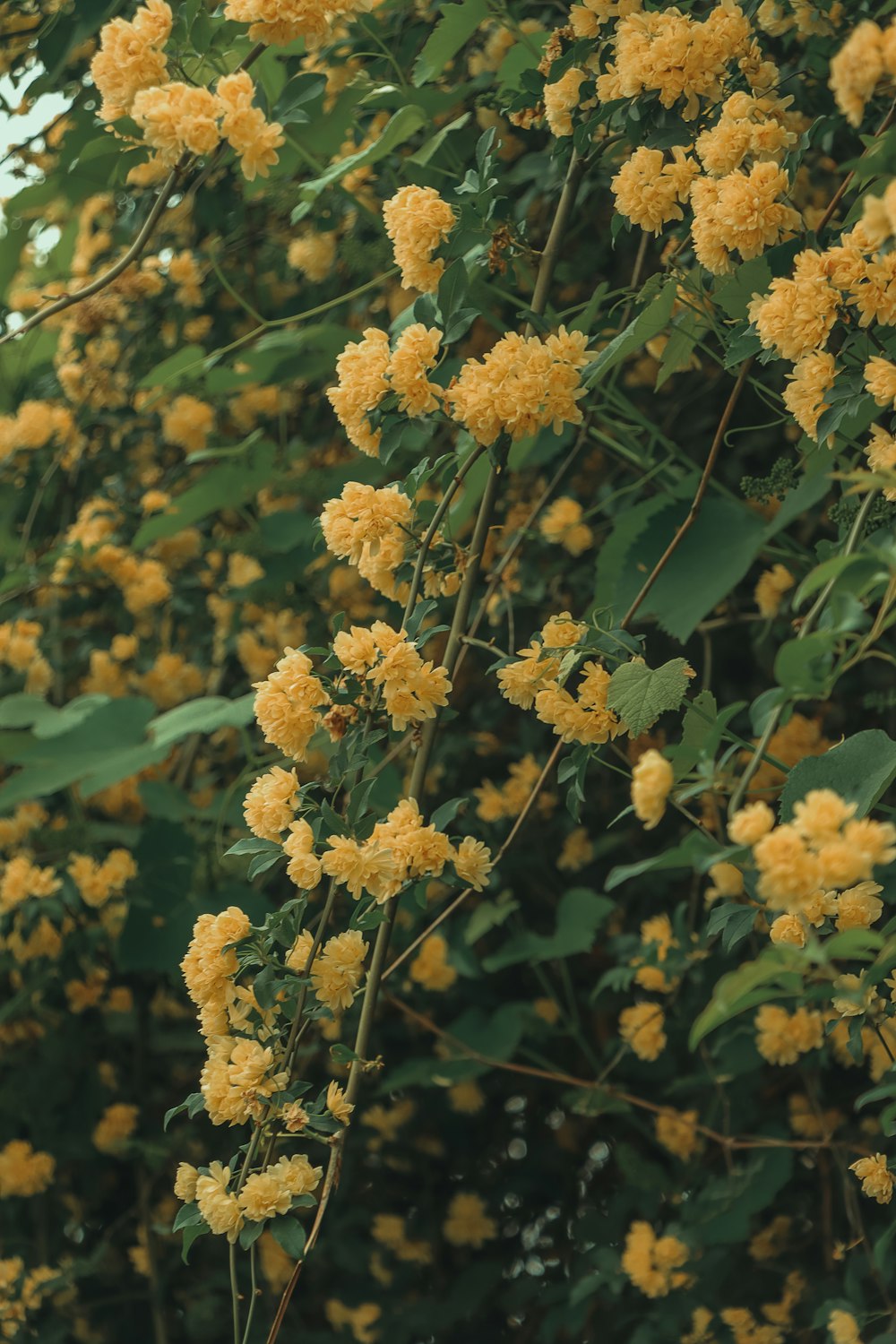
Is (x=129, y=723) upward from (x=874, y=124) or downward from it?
downward

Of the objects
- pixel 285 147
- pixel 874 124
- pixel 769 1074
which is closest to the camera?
pixel 874 124

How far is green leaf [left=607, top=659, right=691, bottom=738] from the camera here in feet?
3.27

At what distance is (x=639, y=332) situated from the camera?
113 cm

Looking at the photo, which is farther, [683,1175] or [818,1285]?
[683,1175]

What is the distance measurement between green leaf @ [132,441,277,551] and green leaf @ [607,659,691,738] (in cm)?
121

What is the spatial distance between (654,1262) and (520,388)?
1200 millimetres

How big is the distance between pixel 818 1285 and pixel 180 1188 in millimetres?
1034

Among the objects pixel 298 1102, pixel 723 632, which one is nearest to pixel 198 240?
pixel 723 632

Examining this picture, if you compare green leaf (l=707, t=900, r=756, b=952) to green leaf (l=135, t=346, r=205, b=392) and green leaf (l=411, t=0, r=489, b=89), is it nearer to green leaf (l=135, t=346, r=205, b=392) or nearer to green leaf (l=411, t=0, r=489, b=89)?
green leaf (l=411, t=0, r=489, b=89)

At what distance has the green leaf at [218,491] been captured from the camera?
2090mm

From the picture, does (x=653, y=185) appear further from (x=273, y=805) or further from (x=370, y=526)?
(x=273, y=805)

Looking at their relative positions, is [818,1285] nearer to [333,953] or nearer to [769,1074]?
[769,1074]

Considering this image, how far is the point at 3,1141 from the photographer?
2.26 meters

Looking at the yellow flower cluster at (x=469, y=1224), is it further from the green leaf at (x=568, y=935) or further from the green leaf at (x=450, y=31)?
the green leaf at (x=450, y=31)
